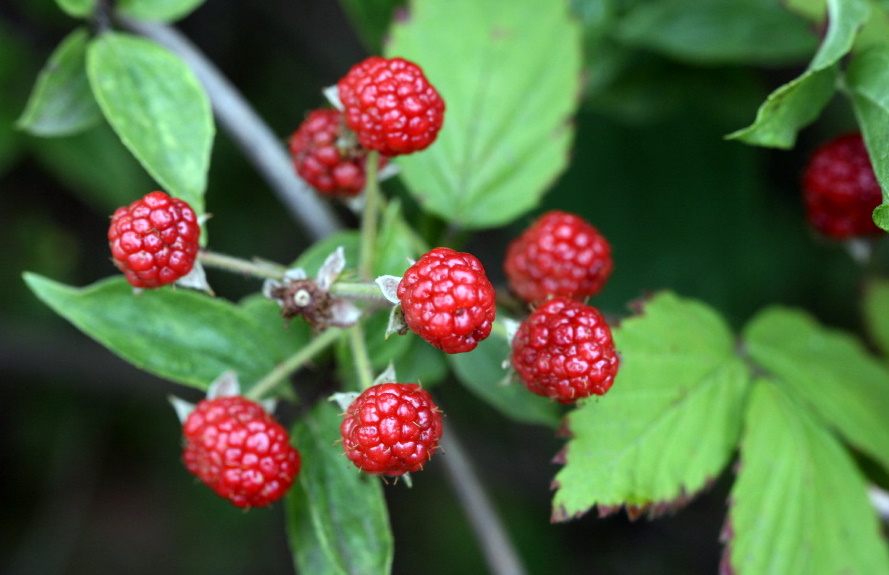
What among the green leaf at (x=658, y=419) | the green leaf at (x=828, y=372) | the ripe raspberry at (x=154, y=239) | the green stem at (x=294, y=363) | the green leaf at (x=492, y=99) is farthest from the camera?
the green leaf at (x=492, y=99)

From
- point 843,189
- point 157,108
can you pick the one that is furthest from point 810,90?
point 157,108

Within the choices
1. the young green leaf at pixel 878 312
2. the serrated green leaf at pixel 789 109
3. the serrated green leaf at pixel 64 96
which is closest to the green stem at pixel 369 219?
the serrated green leaf at pixel 789 109

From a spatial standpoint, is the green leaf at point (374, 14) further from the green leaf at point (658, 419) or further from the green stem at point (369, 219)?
the green leaf at point (658, 419)

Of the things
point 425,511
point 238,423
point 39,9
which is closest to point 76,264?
point 39,9

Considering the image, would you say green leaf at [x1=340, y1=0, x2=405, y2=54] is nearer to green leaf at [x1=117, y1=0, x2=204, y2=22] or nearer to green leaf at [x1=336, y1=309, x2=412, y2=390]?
green leaf at [x1=117, y1=0, x2=204, y2=22]

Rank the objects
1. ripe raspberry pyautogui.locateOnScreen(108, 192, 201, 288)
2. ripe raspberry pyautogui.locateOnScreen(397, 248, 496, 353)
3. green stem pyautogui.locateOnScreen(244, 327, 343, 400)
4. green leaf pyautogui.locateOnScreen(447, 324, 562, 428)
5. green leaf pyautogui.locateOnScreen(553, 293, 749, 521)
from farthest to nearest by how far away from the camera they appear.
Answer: green leaf pyautogui.locateOnScreen(447, 324, 562, 428), green leaf pyautogui.locateOnScreen(553, 293, 749, 521), green stem pyautogui.locateOnScreen(244, 327, 343, 400), ripe raspberry pyautogui.locateOnScreen(108, 192, 201, 288), ripe raspberry pyautogui.locateOnScreen(397, 248, 496, 353)

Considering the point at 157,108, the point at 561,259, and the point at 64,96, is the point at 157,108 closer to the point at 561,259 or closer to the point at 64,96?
the point at 64,96

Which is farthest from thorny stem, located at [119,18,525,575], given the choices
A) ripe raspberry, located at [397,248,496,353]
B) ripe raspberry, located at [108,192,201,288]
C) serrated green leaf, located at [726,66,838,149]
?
serrated green leaf, located at [726,66,838,149]
